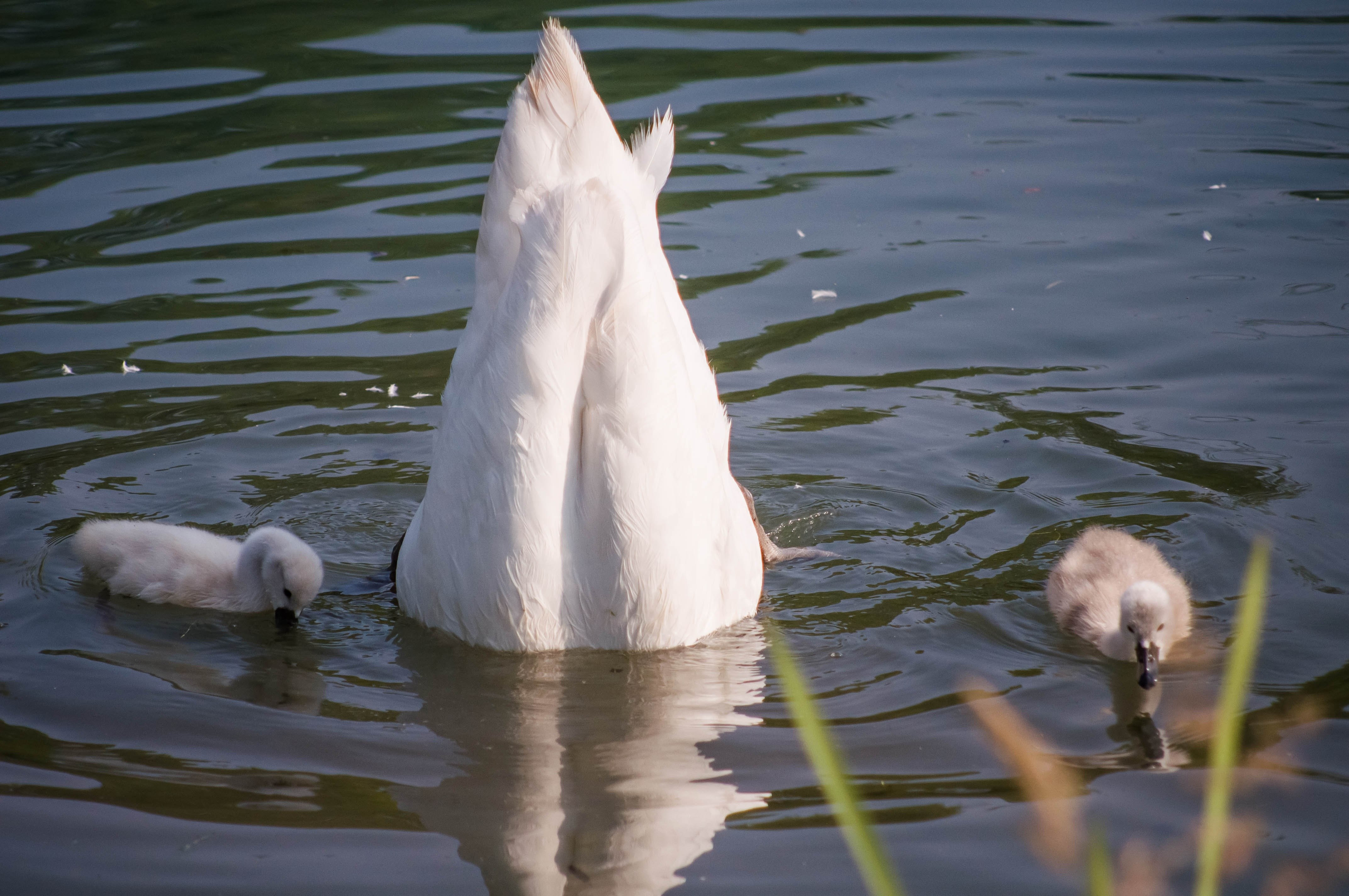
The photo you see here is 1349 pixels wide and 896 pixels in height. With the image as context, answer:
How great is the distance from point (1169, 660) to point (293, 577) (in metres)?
2.93

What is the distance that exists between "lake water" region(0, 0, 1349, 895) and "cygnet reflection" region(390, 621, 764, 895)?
15mm

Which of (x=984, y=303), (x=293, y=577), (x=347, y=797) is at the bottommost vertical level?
(x=347, y=797)

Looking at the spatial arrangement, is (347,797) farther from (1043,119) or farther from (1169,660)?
(1043,119)

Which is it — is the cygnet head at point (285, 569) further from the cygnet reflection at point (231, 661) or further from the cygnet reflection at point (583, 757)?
the cygnet reflection at point (583, 757)

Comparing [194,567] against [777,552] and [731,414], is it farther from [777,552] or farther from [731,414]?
[731,414]

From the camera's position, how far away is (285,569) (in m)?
4.64

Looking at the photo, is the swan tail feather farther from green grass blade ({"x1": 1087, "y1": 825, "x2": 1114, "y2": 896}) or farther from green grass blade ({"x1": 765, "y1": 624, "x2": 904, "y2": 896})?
green grass blade ({"x1": 1087, "y1": 825, "x2": 1114, "y2": 896})

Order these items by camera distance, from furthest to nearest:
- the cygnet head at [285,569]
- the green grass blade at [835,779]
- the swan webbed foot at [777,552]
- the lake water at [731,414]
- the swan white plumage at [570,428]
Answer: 1. the swan webbed foot at [777,552]
2. the cygnet head at [285,569]
3. the swan white plumage at [570,428]
4. the lake water at [731,414]
5. the green grass blade at [835,779]

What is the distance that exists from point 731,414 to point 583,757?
3003 millimetres

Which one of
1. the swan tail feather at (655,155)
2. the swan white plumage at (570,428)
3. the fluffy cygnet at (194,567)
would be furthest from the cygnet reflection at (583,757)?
the swan tail feather at (655,155)

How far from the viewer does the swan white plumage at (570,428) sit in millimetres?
3828

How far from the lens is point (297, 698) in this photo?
435 centimetres

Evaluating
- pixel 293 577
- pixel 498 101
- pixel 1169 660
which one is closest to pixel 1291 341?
pixel 1169 660

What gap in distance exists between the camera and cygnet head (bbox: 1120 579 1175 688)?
417cm
